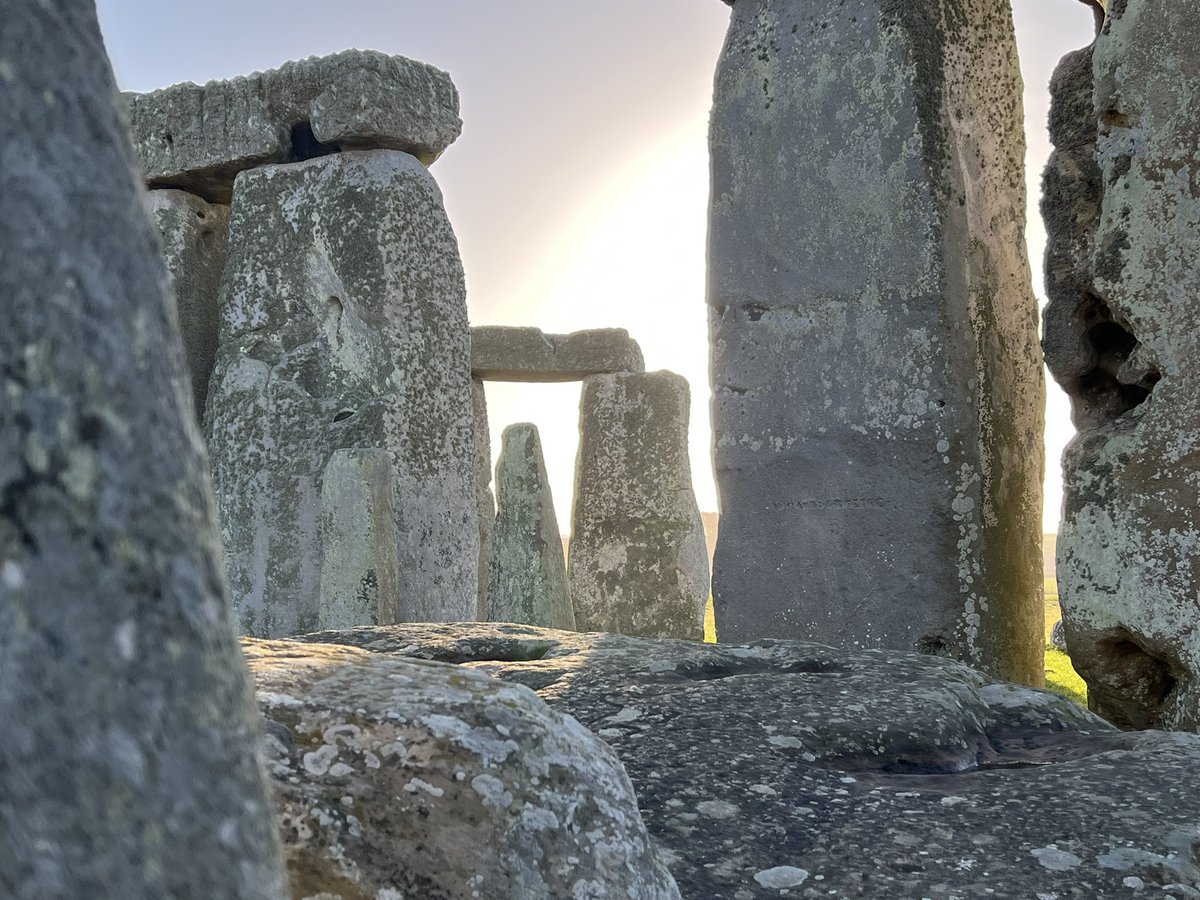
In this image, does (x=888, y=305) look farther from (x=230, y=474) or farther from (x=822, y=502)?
(x=230, y=474)

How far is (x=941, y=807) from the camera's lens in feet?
6.10

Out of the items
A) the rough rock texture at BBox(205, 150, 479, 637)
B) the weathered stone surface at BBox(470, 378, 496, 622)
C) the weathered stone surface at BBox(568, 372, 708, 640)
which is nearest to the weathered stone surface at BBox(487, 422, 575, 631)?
the weathered stone surface at BBox(470, 378, 496, 622)

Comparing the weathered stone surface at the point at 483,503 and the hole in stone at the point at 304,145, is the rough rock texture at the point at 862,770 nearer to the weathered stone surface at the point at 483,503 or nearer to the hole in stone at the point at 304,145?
the hole in stone at the point at 304,145

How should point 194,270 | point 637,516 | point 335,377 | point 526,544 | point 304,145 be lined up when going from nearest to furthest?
point 335,377, point 304,145, point 194,270, point 526,544, point 637,516

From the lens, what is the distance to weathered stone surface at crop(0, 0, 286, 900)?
627 mm

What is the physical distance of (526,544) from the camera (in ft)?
26.9

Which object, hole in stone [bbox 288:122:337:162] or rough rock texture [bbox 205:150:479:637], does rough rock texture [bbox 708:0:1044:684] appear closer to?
rough rock texture [bbox 205:150:479:637]

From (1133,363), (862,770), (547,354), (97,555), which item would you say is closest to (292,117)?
(1133,363)

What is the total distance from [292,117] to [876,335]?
3012mm

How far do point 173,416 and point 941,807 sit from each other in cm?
147

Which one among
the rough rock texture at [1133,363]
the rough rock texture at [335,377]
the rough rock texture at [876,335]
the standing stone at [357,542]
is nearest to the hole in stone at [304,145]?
the rough rock texture at [335,377]

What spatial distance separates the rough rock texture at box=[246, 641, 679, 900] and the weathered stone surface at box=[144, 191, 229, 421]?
15.9 ft

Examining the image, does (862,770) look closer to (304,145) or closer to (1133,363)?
(1133,363)

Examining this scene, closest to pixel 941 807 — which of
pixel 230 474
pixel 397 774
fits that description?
pixel 397 774
